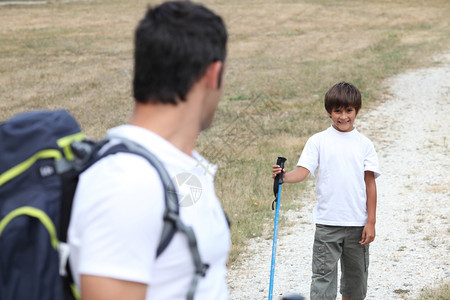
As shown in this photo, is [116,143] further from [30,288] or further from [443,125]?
[443,125]

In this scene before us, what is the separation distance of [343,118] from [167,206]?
271cm

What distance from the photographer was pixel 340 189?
3.84 m

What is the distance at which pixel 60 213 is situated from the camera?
1.37 m

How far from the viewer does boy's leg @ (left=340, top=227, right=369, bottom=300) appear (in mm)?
3906

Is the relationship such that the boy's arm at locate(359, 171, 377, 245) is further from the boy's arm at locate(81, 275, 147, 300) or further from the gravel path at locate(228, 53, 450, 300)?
the boy's arm at locate(81, 275, 147, 300)

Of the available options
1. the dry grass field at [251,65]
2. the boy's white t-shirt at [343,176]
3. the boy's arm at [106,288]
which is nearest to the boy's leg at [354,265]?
the boy's white t-shirt at [343,176]

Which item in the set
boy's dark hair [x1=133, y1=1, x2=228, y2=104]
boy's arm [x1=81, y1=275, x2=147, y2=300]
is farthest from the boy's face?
boy's arm [x1=81, y1=275, x2=147, y2=300]

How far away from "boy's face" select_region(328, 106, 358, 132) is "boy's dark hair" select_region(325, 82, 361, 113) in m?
0.03

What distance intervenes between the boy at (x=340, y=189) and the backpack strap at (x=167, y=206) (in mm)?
2426

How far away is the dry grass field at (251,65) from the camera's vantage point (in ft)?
26.9

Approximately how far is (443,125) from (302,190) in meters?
3.88

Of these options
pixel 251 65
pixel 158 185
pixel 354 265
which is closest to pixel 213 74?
pixel 158 185

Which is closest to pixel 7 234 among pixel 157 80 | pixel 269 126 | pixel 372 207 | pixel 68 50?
pixel 157 80

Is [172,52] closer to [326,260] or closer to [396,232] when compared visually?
[326,260]
